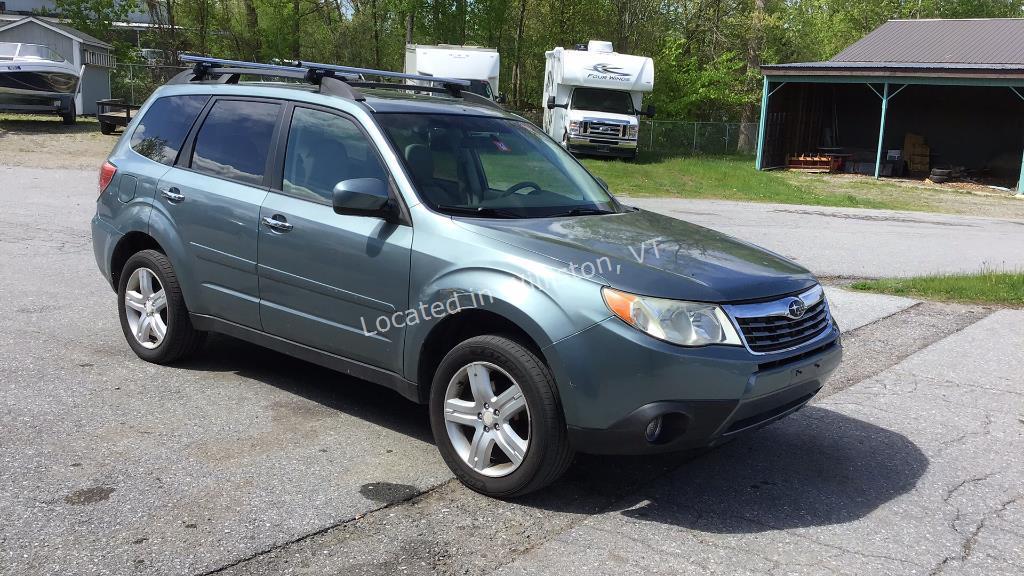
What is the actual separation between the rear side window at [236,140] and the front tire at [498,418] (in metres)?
Answer: 1.83

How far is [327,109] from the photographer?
511 centimetres

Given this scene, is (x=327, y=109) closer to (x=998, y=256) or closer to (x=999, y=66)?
(x=998, y=256)

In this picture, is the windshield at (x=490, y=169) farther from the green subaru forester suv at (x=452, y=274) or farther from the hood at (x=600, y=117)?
the hood at (x=600, y=117)

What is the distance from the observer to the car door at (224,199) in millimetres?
5207

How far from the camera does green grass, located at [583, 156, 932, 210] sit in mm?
22062

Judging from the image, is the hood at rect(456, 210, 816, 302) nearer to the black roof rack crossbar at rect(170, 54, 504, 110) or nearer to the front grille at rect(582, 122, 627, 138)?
the black roof rack crossbar at rect(170, 54, 504, 110)

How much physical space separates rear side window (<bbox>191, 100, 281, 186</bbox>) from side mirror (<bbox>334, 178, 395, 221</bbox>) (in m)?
0.97

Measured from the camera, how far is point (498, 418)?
415 centimetres

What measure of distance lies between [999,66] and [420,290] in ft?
84.6

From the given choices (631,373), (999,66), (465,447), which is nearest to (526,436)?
(465,447)

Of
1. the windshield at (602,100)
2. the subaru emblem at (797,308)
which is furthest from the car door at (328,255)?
the windshield at (602,100)

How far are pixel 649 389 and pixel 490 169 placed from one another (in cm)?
191

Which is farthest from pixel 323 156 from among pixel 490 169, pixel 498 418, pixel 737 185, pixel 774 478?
pixel 737 185

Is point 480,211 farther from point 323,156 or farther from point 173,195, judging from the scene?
point 173,195
